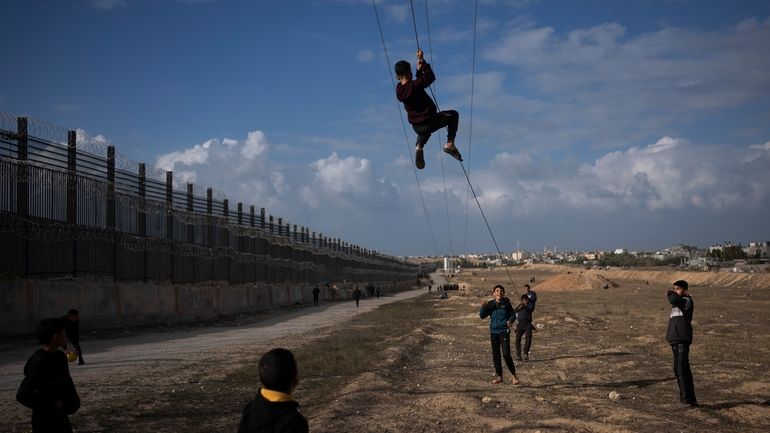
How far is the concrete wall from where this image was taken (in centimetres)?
2083

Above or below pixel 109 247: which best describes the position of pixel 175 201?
above

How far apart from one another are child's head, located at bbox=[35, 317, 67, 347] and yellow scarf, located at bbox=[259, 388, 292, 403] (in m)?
3.13

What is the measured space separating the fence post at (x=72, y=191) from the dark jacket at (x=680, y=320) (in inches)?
790

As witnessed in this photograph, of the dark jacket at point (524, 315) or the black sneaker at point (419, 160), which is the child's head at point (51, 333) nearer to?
the black sneaker at point (419, 160)

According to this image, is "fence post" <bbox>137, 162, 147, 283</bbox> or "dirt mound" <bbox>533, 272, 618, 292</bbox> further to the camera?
"dirt mound" <bbox>533, 272, 618, 292</bbox>

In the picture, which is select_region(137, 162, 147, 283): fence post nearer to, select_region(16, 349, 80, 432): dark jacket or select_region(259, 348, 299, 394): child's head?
select_region(16, 349, 80, 432): dark jacket

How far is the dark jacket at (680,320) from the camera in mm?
11906

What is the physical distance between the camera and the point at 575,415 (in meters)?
11.6

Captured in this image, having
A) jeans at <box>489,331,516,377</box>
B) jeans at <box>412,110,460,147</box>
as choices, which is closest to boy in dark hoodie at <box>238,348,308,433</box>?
jeans at <box>412,110,460,147</box>

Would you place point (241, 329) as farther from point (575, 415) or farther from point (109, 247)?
point (575, 415)

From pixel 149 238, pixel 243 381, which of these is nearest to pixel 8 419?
pixel 243 381

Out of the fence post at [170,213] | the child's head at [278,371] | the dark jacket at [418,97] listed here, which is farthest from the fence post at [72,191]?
the child's head at [278,371]

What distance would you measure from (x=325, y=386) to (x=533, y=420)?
17.4 feet

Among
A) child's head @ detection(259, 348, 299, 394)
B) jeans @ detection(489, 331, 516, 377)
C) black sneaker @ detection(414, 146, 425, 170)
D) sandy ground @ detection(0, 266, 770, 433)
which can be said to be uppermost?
black sneaker @ detection(414, 146, 425, 170)
